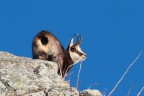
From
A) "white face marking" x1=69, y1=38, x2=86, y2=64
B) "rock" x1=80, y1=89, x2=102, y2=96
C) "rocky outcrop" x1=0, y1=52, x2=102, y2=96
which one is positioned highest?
"white face marking" x1=69, y1=38, x2=86, y2=64

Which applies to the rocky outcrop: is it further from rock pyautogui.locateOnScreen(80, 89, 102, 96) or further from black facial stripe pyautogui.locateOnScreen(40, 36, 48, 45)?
black facial stripe pyautogui.locateOnScreen(40, 36, 48, 45)

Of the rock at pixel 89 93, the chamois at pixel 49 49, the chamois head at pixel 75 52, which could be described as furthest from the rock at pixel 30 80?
the chamois head at pixel 75 52

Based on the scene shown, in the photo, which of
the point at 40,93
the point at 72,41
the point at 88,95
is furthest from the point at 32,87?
the point at 72,41

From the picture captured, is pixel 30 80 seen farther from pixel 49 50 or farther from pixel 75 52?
pixel 75 52

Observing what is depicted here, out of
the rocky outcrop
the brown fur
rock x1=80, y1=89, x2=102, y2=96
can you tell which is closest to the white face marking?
the brown fur

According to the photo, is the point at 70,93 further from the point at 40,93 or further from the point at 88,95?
the point at 88,95

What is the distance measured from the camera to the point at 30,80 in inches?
214

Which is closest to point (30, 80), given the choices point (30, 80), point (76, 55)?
point (30, 80)

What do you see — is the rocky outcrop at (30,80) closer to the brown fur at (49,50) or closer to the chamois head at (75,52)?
the brown fur at (49,50)

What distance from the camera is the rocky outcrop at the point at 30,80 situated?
5.27 m

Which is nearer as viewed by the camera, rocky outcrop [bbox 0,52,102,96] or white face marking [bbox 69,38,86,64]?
rocky outcrop [bbox 0,52,102,96]

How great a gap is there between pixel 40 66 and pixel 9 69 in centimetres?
39

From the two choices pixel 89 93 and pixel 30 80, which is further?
pixel 89 93

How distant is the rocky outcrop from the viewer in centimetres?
527
